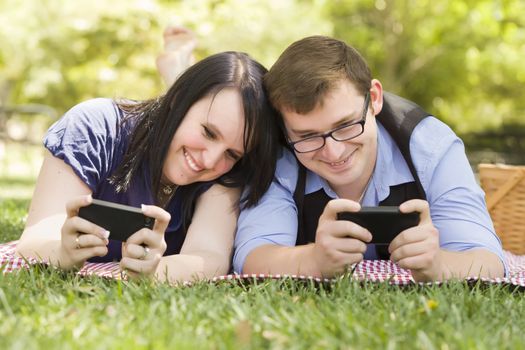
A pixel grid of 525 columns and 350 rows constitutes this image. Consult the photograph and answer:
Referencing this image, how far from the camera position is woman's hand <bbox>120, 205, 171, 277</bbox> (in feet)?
9.20

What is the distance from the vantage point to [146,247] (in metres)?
2.87

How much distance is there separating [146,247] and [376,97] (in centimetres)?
131

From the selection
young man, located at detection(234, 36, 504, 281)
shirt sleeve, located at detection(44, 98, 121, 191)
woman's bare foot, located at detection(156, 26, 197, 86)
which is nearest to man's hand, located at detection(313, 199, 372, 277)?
young man, located at detection(234, 36, 504, 281)

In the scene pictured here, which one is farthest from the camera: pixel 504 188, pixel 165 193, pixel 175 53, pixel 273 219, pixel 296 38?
pixel 296 38

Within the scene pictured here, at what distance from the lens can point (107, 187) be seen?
360 centimetres

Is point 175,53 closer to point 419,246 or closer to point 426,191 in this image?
point 426,191

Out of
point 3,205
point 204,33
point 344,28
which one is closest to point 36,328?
point 3,205

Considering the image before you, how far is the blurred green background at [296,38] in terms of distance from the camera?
15164mm

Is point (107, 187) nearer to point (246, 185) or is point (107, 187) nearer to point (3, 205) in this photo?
point (246, 185)

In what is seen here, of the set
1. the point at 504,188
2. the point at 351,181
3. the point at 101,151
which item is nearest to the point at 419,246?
the point at 351,181

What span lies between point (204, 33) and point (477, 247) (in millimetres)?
12550

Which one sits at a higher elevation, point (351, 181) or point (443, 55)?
point (443, 55)

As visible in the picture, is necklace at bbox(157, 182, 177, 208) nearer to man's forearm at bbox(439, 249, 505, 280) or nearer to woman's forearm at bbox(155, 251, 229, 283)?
woman's forearm at bbox(155, 251, 229, 283)

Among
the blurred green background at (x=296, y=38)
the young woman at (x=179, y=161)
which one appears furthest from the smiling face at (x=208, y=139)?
the blurred green background at (x=296, y=38)
